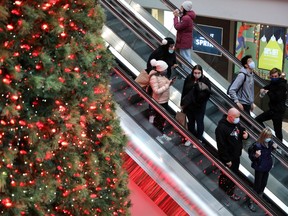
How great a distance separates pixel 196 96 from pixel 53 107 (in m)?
4.96

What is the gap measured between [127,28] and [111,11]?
1.42 ft

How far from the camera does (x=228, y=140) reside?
31.3 feet

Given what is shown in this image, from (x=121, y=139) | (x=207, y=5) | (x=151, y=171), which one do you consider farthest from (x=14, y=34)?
(x=207, y=5)

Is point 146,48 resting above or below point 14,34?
above

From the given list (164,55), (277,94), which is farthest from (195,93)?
(277,94)

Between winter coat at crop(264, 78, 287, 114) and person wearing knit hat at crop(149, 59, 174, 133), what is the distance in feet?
5.97

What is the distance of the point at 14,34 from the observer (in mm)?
4934

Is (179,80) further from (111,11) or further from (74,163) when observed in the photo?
(74,163)

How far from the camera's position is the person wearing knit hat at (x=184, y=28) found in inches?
483

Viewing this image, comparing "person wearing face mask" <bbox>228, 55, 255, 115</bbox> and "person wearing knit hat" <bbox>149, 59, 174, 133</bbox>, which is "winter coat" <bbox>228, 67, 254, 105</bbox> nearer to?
"person wearing face mask" <bbox>228, 55, 255, 115</bbox>

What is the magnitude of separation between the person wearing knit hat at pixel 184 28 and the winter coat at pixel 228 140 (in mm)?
2640

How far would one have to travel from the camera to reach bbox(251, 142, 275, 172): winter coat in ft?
31.2

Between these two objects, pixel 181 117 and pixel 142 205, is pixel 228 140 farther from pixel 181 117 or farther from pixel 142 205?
pixel 142 205

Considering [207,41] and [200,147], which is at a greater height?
[207,41]
